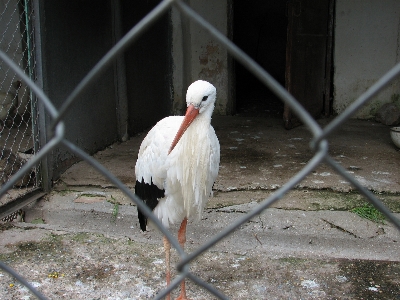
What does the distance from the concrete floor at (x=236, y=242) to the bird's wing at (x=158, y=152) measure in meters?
0.57

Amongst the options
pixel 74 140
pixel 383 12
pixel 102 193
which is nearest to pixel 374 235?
pixel 102 193

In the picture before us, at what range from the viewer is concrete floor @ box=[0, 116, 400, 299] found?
253 cm

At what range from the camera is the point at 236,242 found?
310 cm

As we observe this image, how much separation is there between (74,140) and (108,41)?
1271 millimetres

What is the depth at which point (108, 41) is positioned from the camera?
5023mm

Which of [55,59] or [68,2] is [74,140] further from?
[68,2]

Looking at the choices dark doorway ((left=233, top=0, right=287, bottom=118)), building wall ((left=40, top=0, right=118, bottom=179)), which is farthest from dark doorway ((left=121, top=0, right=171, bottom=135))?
dark doorway ((left=233, top=0, right=287, bottom=118))

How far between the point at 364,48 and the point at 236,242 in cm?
441

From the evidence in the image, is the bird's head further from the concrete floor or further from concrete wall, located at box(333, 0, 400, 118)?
→ concrete wall, located at box(333, 0, 400, 118)

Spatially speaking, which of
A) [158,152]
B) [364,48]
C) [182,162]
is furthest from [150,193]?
[364,48]

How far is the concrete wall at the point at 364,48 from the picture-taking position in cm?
632

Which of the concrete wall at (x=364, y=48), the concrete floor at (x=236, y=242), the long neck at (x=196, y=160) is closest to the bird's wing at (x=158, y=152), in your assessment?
the long neck at (x=196, y=160)

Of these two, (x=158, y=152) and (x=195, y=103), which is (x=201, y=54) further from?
(x=195, y=103)

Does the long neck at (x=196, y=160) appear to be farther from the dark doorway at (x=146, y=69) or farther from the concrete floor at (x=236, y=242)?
the dark doorway at (x=146, y=69)
